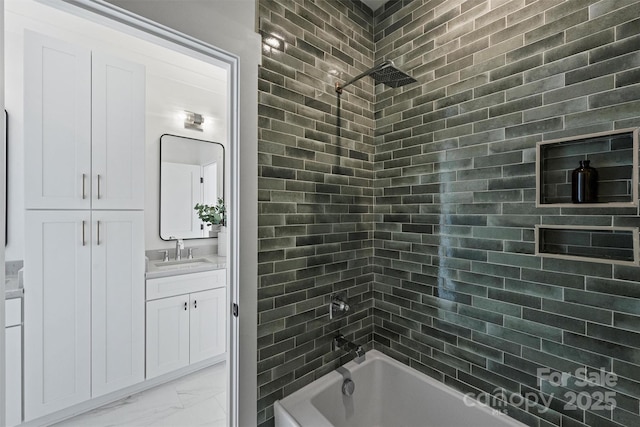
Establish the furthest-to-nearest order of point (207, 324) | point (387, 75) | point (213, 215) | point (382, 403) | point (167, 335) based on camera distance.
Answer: point (213, 215)
point (207, 324)
point (167, 335)
point (382, 403)
point (387, 75)

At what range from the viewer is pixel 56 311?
6.20 ft

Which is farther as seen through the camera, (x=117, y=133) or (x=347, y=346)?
(x=117, y=133)

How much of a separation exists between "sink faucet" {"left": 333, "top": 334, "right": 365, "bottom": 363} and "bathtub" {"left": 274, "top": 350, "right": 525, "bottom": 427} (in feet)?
0.42

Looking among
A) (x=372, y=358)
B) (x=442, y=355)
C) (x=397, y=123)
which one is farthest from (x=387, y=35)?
(x=372, y=358)

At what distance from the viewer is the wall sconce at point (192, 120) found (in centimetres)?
297

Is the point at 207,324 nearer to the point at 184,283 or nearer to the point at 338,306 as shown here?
the point at 184,283

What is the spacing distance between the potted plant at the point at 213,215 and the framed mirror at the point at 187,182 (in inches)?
1.8

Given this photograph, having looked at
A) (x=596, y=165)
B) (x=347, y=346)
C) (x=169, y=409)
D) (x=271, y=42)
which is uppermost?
(x=271, y=42)

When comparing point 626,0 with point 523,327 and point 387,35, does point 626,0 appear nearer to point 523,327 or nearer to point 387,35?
point 387,35

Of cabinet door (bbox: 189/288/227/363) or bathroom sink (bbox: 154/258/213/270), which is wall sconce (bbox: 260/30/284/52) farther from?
cabinet door (bbox: 189/288/227/363)

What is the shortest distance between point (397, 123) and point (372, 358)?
1.55 meters

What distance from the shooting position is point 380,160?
187cm

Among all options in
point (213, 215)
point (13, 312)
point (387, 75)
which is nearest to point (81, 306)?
point (13, 312)

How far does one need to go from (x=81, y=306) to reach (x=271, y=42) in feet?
7.28
